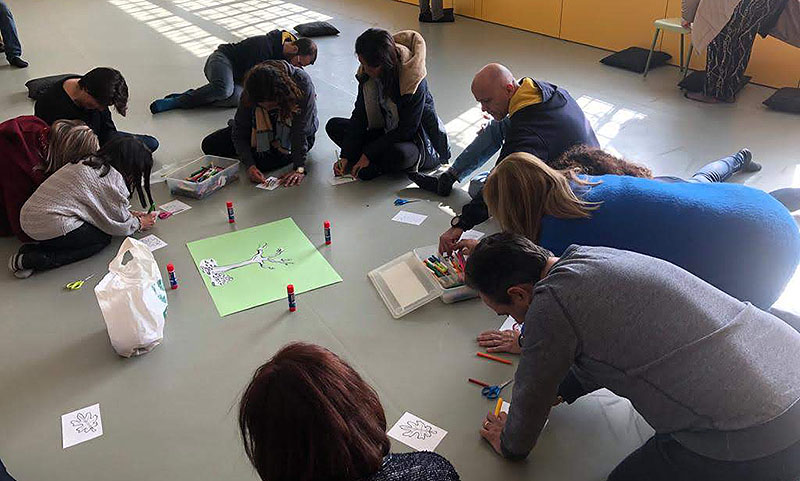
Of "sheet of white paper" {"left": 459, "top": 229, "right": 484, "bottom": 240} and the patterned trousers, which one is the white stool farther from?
"sheet of white paper" {"left": 459, "top": 229, "right": 484, "bottom": 240}

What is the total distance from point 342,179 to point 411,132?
21.5 inches

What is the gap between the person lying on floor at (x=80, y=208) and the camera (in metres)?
3.02

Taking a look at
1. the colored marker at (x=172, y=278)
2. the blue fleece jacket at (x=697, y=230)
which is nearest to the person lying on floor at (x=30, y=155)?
the colored marker at (x=172, y=278)

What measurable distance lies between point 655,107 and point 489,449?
12.6ft

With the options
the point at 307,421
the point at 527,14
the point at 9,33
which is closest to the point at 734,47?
the point at 527,14

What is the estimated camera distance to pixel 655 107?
496 cm

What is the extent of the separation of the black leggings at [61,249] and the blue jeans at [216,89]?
2188 millimetres

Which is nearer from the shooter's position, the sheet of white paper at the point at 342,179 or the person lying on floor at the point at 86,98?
the person lying on floor at the point at 86,98

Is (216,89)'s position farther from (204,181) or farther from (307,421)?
(307,421)

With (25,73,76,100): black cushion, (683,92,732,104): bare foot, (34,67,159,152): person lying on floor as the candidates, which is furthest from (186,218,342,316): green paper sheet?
(683,92,732,104): bare foot

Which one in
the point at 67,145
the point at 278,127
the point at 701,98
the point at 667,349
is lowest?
the point at 701,98

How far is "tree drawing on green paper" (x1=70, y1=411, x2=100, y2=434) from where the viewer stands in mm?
2215

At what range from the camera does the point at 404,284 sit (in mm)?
2871

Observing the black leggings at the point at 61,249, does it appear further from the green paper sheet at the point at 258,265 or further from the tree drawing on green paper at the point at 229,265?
the tree drawing on green paper at the point at 229,265
